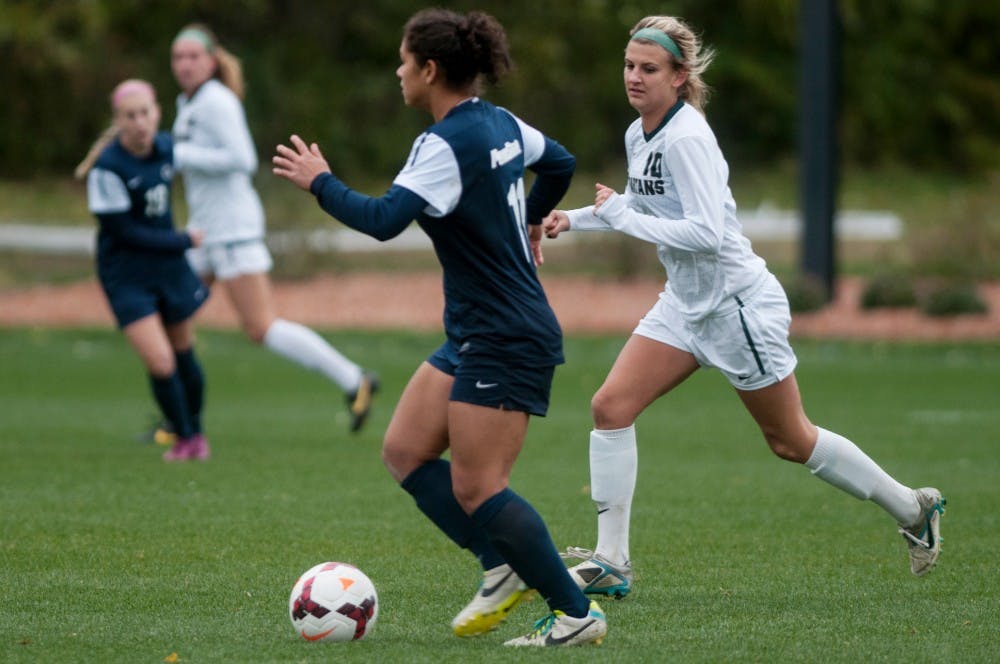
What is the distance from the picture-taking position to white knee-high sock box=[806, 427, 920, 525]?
620 centimetres

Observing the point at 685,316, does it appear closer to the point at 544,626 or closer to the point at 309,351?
the point at 544,626

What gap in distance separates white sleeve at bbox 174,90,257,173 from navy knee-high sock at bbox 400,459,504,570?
536 centimetres

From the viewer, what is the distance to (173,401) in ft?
31.4

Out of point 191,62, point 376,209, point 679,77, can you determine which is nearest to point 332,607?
point 376,209

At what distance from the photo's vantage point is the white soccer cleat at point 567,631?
5.03 meters

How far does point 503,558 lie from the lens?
5137 millimetres

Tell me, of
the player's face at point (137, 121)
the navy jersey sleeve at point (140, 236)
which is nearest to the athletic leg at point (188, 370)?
the navy jersey sleeve at point (140, 236)

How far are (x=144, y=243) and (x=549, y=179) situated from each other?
4483 millimetres

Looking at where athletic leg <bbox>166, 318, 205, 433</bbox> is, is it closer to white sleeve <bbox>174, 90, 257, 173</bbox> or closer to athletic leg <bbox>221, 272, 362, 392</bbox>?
athletic leg <bbox>221, 272, 362, 392</bbox>

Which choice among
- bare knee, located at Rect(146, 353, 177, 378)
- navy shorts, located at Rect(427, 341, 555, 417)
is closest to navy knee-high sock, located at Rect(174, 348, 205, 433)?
bare knee, located at Rect(146, 353, 177, 378)

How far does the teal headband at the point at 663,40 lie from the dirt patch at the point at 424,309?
1179 cm

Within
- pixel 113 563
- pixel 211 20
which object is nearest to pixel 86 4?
pixel 211 20

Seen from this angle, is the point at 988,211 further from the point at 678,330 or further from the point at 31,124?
the point at 31,124

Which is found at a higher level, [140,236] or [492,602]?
[140,236]
